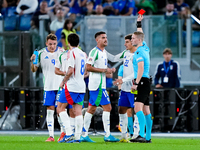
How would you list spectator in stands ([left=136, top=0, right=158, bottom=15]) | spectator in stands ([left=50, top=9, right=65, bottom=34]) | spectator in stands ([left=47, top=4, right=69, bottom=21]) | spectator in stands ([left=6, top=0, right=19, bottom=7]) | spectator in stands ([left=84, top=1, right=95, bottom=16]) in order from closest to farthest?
spectator in stands ([left=50, top=9, right=65, bottom=34]) < spectator in stands ([left=47, top=4, right=69, bottom=21]) < spectator in stands ([left=84, top=1, right=95, bottom=16]) < spectator in stands ([left=136, top=0, right=158, bottom=15]) < spectator in stands ([left=6, top=0, right=19, bottom=7])

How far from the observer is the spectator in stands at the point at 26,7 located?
53.8 ft

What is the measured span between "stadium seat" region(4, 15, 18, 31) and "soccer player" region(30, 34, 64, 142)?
17.3ft

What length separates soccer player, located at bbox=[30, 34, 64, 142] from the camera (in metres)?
9.45

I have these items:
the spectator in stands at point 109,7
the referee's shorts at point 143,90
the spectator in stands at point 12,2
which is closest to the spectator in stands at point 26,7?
the spectator in stands at point 12,2

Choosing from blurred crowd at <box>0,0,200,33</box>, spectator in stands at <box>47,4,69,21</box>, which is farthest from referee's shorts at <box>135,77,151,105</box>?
blurred crowd at <box>0,0,200,33</box>

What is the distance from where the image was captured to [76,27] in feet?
47.3

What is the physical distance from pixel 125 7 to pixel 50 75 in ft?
23.2

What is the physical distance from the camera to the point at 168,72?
13.4m

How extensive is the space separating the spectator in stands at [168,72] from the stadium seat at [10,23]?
5.08 metres

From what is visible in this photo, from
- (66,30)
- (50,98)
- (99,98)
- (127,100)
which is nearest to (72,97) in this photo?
(99,98)

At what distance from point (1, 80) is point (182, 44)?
6.02m

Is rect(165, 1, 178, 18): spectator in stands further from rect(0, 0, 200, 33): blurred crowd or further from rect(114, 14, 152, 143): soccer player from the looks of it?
rect(114, 14, 152, 143): soccer player


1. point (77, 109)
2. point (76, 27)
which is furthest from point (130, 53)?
point (76, 27)

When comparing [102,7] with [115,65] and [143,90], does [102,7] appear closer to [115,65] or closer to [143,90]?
[115,65]
